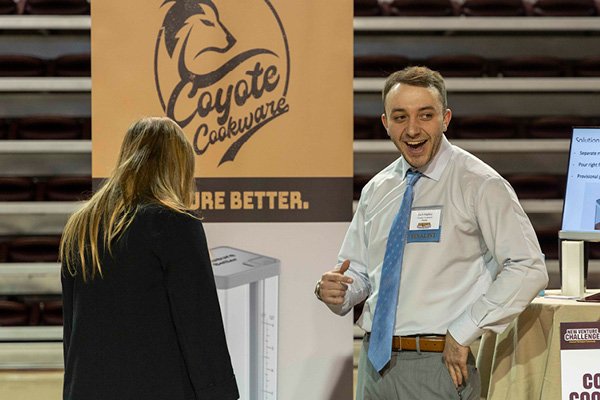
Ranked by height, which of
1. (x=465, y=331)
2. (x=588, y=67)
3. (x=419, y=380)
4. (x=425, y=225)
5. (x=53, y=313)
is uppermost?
(x=588, y=67)

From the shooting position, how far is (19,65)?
21.4 feet

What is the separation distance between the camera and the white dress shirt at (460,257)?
211cm

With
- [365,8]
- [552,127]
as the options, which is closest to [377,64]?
[365,8]

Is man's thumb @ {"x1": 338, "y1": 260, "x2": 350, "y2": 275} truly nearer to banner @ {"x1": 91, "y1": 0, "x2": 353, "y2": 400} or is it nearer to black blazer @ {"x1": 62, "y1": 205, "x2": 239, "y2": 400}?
black blazer @ {"x1": 62, "y1": 205, "x2": 239, "y2": 400}

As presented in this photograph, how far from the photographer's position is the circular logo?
3.12m

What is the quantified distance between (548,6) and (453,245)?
4.97m

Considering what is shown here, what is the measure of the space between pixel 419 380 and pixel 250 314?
3.28ft

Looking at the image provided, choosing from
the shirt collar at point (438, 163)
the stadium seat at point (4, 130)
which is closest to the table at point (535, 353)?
the shirt collar at point (438, 163)

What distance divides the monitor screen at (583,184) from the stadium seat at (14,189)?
4755 mm

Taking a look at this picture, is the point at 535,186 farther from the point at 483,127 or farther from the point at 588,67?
the point at 588,67

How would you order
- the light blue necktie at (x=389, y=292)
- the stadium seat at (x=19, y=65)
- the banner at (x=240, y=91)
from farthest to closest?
1. the stadium seat at (x=19, y=65)
2. the banner at (x=240, y=91)
3. the light blue necktie at (x=389, y=292)

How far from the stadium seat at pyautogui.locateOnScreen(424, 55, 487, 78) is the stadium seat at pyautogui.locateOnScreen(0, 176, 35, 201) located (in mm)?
3369

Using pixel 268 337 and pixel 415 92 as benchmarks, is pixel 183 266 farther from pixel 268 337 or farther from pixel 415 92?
pixel 268 337

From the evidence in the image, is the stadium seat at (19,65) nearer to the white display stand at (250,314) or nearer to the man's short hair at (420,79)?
the white display stand at (250,314)
